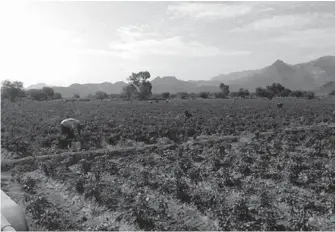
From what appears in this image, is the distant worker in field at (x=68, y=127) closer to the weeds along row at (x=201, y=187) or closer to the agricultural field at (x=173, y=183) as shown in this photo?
the agricultural field at (x=173, y=183)

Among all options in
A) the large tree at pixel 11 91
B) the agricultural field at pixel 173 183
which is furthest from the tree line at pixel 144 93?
the agricultural field at pixel 173 183

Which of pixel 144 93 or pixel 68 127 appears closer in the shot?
pixel 68 127

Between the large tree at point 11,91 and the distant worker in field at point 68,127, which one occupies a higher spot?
the large tree at point 11,91

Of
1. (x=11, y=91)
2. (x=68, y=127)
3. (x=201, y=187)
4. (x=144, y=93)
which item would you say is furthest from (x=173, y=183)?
(x=11, y=91)

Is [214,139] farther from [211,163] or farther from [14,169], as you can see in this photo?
Result: [14,169]

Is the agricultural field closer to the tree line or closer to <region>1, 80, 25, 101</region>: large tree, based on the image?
the tree line

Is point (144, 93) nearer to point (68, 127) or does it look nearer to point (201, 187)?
point (68, 127)

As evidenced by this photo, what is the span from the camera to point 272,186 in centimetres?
1087

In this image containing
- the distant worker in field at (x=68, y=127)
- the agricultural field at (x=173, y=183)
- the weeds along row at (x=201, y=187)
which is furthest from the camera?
the distant worker in field at (x=68, y=127)

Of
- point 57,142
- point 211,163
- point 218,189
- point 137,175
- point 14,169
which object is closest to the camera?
point 218,189

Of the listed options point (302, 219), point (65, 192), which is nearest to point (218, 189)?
point (302, 219)

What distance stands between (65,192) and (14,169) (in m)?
4.80

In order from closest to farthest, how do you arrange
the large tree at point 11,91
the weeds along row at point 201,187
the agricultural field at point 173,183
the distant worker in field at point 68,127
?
the weeds along row at point 201,187
the agricultural field at point 173,183
the distant worker in field at point 68,127
the large tree at point 11,91

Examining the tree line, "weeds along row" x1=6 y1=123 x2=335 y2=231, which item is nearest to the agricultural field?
"weeds along row" x1=6 y1=123 x2=335 y2=231
